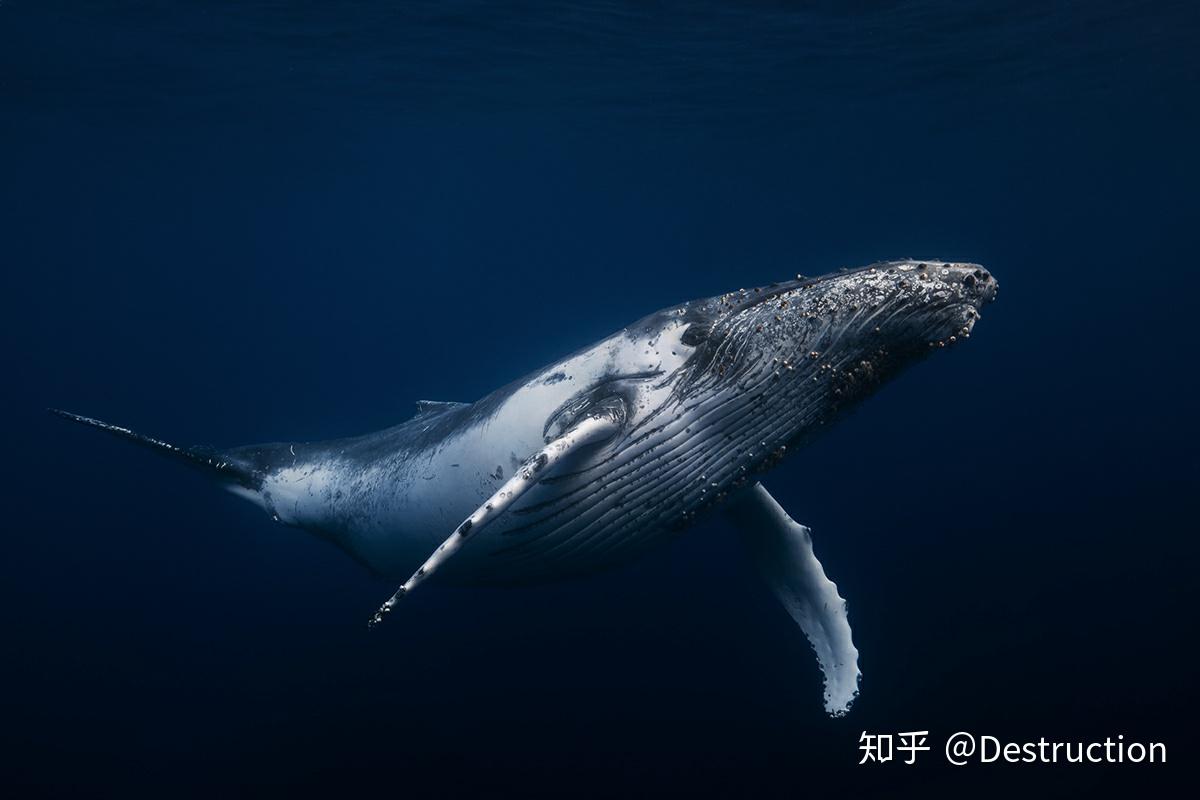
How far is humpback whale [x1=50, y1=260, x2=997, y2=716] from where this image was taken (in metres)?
4.53

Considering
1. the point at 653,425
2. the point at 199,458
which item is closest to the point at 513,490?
the point at 653,425

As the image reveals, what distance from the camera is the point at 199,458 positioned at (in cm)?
800

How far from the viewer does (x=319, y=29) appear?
22.5m

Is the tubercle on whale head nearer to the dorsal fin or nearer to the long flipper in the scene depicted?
the long flipper

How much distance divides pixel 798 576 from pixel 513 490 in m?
3.70

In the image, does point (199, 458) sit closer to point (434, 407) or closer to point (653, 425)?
point (434, 407)

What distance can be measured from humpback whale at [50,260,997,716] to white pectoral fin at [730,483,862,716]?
15 centimetres

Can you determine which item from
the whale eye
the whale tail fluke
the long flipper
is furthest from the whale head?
the whale tail fluke

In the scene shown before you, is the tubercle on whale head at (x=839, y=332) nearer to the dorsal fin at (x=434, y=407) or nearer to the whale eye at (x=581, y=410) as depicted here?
the whale eye at (x=581, y=410)

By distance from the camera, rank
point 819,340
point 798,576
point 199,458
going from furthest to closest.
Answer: point 199,458 < point 798,576 < point 819,340

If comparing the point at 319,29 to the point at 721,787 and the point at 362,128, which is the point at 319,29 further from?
the point at 721,787

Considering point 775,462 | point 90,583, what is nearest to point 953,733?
point 775,462

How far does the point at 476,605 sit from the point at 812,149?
50.5 meters

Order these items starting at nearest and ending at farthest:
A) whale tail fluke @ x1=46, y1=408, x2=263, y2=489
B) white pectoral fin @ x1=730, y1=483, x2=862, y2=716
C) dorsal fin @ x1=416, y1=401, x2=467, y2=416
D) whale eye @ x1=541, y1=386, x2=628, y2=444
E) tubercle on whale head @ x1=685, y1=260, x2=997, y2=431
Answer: tubercle on whale head @ x1=685, y1=260, x2=997, y2=431
whale eye @ x1=541, y1=386, x2=628, y2=444
white pectoral fin @ x1=730, y1=483, x2=862, y2=716
whale tail fluke @ x1=46, y1=408, x2=263, y2=489
dorsal fin @ x1=416, y1=401, x2=467, y2=416
